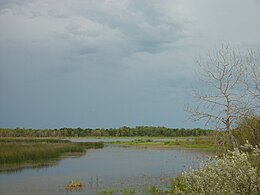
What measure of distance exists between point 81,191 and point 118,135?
94557mm

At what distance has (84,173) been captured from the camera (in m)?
26.2

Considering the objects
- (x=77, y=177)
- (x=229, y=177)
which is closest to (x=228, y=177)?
(x=229, y=177)

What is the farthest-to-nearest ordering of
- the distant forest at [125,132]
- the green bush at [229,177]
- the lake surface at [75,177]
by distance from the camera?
the distant forest at [125,132]
the lake surface at [75,177]
the green bush at [229,177]

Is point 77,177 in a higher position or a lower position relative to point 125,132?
lower

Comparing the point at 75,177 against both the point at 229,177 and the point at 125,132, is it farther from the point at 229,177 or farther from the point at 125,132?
the point at 125,132

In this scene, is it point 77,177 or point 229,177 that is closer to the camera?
point 229,177

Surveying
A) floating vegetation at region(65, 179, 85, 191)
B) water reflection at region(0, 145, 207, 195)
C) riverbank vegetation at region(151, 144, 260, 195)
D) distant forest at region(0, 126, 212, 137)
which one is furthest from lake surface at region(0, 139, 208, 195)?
distant forest at region(0, 126, 212, 137)

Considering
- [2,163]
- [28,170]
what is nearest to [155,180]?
[28,170]

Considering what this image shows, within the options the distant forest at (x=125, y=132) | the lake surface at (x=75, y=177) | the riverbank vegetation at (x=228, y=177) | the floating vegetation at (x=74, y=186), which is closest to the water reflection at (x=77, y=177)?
the lake surface at (x=75, y=177)

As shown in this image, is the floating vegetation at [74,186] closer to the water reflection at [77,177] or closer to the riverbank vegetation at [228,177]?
the water reflection at [77,177]

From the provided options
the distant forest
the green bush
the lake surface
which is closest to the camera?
the green bush

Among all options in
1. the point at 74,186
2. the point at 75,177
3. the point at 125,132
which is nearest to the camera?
the point at 74,186

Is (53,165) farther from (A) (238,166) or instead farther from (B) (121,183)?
(A) (238,166)

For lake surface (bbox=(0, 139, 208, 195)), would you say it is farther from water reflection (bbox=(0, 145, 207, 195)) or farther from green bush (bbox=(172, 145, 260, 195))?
green bush (bbox=(172, 145, 260, 195))
